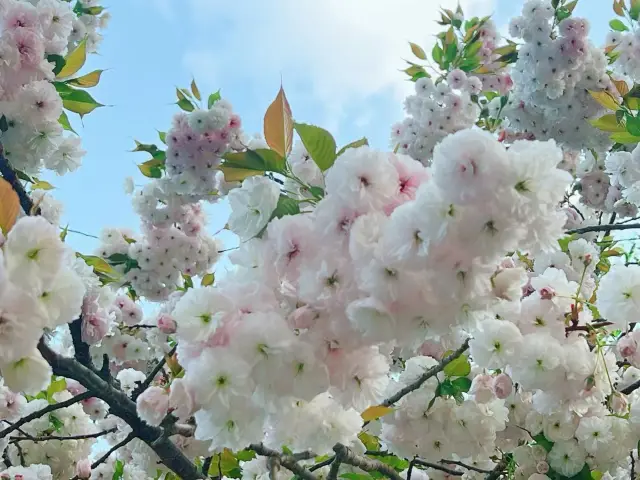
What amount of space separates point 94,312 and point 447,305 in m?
1.79

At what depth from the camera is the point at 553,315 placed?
1656mm

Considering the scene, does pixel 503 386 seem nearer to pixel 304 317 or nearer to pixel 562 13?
pixel 304 317

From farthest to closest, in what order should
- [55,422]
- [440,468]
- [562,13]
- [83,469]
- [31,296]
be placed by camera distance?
1. [562,13]
2. [55,422]
3. [83,469]
4. [440,468]
5. [31,296]

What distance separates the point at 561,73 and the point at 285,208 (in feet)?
11.9

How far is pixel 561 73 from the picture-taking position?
4164mm

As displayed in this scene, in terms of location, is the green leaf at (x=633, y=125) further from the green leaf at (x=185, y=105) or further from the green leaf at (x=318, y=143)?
the green leaf at (x=185, y=105)

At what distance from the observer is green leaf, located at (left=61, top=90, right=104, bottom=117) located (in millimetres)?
2586

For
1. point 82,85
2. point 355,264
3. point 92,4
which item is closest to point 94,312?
point 82,85

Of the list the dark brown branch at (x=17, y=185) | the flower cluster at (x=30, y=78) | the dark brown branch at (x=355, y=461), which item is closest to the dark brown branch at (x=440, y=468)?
the dark brown branch at (x=355, y=461)

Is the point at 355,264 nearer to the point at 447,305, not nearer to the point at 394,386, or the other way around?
the point at 447,305

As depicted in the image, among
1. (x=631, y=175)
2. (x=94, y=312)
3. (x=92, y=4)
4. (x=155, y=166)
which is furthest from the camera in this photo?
(x=92, y=4)

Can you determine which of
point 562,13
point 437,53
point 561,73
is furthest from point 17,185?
point 437,53

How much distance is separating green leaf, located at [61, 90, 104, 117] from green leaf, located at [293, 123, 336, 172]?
5.39 feet

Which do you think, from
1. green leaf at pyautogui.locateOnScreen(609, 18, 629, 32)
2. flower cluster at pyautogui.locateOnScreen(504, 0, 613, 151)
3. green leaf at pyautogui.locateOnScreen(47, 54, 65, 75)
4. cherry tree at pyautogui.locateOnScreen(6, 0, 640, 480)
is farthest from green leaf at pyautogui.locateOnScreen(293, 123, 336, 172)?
green leaf at pyautogui.locateOnScreen(609, 18, 629, 32)
